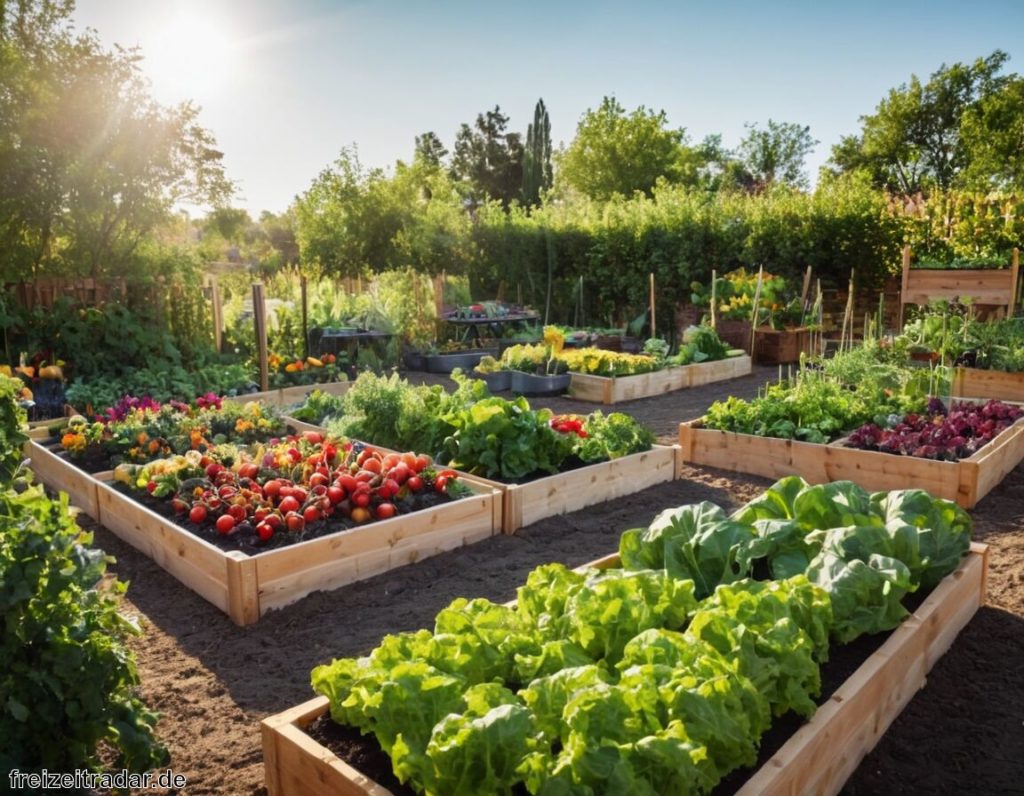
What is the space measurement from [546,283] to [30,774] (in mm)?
15990

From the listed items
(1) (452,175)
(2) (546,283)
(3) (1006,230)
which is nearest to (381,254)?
(2) (546,283)

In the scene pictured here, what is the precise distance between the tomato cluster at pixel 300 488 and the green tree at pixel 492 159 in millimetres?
40194

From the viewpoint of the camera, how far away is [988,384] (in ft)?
27.9

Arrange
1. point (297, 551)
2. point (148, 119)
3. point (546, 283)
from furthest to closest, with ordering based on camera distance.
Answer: point (546, 283)
point (148, 119)
point (297, 551)

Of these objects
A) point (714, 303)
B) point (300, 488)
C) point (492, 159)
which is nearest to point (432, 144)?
point (492, 159)

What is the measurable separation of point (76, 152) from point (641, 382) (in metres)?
7.37

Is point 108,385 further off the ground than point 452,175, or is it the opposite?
point 452,175

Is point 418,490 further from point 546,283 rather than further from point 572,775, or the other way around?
point 546,283

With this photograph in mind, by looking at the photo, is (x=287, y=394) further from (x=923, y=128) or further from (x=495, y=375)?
(x=923, y=128)

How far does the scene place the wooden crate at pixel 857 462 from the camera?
18.0ft

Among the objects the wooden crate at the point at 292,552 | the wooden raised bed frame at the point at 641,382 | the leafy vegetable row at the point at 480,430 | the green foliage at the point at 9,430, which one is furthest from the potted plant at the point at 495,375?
the green foliage at the point at 9,430

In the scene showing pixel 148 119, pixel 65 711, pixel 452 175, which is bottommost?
pixel 65 711

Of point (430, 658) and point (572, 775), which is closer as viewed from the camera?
point (572, 775)

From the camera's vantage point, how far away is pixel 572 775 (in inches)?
73.3
